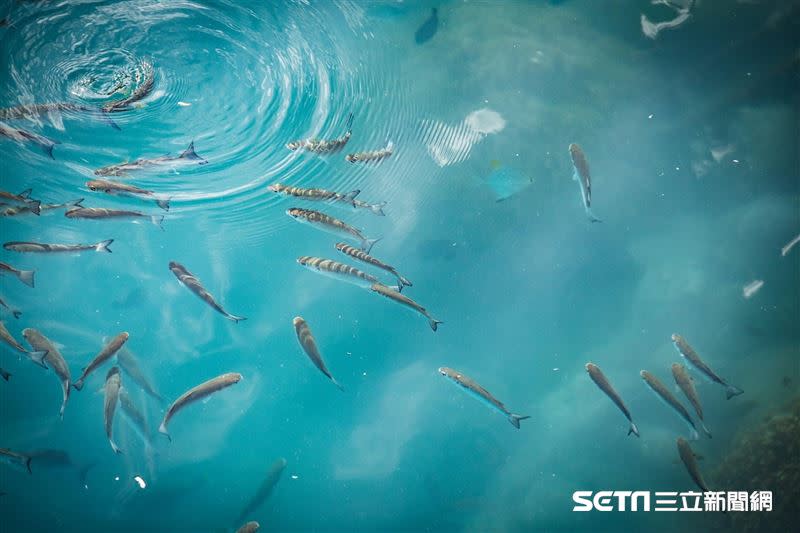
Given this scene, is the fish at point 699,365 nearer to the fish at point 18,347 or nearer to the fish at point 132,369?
the fish at point 18,347

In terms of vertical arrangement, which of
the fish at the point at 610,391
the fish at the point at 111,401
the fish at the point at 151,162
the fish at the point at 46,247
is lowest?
the fish at the point at 610,391

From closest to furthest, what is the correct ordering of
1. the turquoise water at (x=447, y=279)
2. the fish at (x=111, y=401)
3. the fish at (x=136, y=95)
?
1. the fish at (x=111, y=401)
2. the fish at (x=136, y=95)
3. the turquoise water at (x=447, y=279)

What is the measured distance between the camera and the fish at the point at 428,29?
8172mm

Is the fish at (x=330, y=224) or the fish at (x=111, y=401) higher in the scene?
the fish at (x=330, y=224)

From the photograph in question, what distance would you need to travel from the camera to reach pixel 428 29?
827 centimetres

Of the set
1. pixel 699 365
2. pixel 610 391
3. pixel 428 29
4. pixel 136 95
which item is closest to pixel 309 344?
pixel 610 391

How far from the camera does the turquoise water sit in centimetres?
839

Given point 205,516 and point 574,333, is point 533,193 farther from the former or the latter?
point 205,516

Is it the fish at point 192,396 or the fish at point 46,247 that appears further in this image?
the fish at point 46,247

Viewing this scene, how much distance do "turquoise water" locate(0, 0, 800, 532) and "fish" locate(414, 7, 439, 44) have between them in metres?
0.06

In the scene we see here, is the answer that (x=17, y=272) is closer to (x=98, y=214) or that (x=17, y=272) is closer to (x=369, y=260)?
(x=98, y=214)

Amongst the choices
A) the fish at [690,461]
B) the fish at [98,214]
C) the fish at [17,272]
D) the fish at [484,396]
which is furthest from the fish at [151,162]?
the fish at [690,461]

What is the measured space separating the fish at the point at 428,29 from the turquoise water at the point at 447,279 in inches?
2.5

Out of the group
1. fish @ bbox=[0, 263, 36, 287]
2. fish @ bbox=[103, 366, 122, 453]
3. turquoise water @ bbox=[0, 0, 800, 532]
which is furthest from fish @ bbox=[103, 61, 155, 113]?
fish @ bbox=[103, 366, 122, 453]
